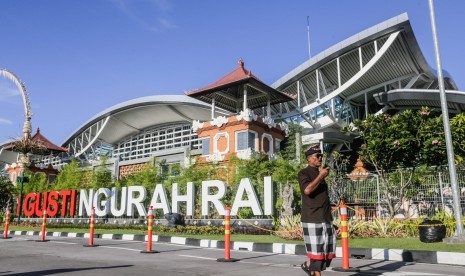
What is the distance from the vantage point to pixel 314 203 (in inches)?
175

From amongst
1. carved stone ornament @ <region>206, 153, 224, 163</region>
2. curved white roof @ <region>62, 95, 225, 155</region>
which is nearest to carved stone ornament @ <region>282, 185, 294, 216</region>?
carved stone ornament @ <region>206, 153, 224, 163</region>

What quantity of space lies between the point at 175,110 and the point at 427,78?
2461cm

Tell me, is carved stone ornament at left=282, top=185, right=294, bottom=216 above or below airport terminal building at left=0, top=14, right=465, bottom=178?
below

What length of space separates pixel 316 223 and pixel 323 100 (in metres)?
28.9

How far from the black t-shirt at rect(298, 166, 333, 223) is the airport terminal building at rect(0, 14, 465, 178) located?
2202cm

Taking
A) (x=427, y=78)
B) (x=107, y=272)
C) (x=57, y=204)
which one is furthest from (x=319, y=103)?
(x=107, y=272)

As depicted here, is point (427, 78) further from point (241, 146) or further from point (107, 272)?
point (107, 272)

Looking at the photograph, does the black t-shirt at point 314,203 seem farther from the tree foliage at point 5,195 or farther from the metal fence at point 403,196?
the tree foliage at point 5,195

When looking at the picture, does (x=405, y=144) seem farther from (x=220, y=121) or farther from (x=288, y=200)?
(x=220, y=121)

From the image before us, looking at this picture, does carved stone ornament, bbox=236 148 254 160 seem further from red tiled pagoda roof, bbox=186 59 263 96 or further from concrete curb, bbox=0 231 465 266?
concrete curb, bbox=0 231 465 266

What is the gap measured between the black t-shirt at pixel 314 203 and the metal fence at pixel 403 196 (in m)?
9.60

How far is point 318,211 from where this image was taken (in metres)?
4.41

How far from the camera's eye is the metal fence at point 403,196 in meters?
14.2

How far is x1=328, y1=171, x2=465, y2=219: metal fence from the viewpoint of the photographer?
14.2 m
